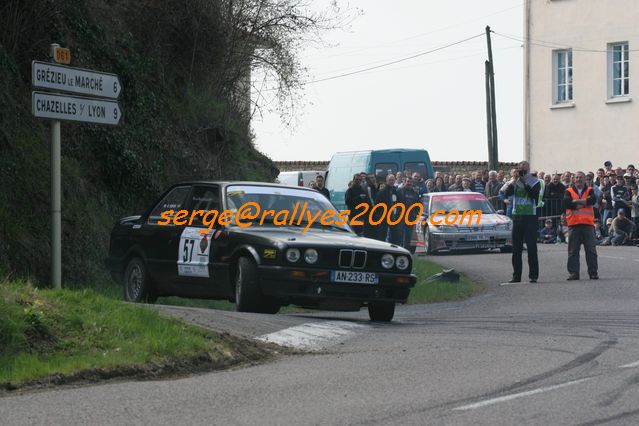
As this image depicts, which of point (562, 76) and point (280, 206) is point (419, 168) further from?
point (280, 206)

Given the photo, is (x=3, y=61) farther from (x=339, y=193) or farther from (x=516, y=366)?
(x=339, y=193)

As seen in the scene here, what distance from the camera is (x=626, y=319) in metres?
13.6

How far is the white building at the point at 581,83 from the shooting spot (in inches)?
1708

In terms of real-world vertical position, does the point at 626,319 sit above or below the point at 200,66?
below

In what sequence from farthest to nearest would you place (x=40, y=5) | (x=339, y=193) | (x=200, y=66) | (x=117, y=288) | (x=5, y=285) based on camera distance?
(x=339, y=193), (x=200, y=66), (x=40, y=5), (x=117, y=288), (x=5, y=285)

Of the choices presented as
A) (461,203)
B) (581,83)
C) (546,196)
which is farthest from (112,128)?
(581,83)

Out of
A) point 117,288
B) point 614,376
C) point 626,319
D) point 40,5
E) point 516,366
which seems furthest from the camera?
point 40,5

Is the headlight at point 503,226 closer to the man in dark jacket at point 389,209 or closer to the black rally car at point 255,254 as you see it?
the man in dark jacket at point 389,209

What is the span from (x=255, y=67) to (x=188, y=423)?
2012 centimetres

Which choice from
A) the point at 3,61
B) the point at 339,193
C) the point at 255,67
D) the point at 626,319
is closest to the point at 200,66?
the point at 255,67

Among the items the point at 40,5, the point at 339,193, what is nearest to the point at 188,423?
the point at 40,5

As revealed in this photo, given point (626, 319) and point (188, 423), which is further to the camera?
point (626, 319)

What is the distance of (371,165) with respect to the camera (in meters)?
35.7

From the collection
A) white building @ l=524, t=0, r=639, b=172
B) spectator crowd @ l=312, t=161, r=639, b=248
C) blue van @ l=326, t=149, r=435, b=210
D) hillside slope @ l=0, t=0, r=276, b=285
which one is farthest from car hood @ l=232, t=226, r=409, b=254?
white building @ l=524, t=0, r=639, b=172
